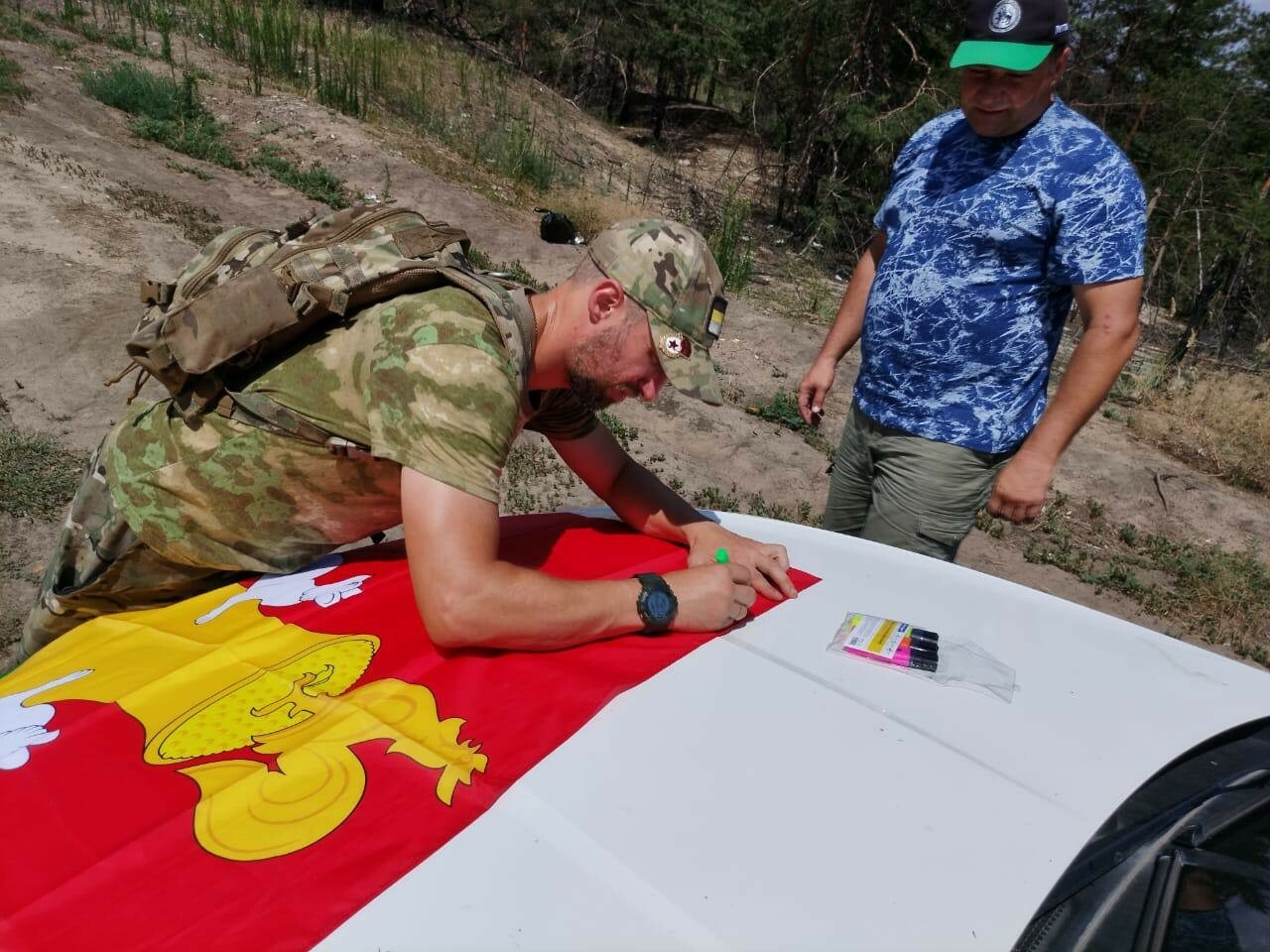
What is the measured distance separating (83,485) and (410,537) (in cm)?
92

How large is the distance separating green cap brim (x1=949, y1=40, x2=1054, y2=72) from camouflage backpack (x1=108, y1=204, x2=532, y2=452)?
56.6 inches

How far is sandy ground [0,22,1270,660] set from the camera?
16.6 feet

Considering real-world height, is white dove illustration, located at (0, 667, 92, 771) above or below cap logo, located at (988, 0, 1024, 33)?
below

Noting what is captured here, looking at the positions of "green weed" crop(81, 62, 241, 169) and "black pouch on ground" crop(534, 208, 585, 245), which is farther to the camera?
"green weed" crop(81, 62, 241, 169)

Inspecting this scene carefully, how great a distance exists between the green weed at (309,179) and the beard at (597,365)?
8.53m

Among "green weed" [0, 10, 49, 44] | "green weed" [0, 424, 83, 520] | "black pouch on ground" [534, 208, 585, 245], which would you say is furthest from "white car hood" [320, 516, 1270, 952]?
"green weed" [0, 10, 49, 44]

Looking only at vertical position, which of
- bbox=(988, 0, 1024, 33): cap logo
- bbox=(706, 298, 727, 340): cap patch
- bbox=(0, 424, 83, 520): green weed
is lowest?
bbox=(0, 424, 83, 520): green weed

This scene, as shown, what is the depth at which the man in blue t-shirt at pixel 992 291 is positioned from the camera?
2.28 m

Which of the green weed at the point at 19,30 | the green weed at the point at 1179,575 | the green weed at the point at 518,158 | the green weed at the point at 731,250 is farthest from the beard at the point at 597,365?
the green weed at the point at 19,30

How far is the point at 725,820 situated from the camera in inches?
45.8

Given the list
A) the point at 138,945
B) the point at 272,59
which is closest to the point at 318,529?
the point at 138,945

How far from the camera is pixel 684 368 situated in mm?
1784

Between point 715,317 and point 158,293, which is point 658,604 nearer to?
point 715,317

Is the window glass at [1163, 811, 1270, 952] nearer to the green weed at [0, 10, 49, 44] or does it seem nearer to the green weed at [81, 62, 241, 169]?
the green weed at [81, 62, 241, 169]
